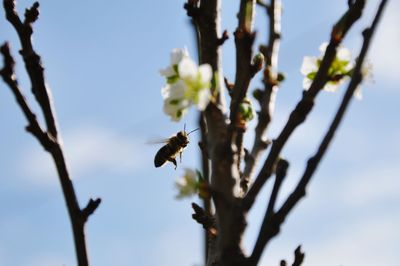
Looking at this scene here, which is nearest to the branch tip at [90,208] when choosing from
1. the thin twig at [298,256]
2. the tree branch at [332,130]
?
the tree branch at [332,130]

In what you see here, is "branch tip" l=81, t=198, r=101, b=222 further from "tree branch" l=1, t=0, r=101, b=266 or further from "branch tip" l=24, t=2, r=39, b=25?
"branch tip" l=24, t=2, r=39, b=25

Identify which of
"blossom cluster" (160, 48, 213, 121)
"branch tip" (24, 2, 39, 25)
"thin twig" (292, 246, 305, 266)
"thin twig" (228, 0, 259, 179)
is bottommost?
"thin twig" (292, 246, 305, 266)

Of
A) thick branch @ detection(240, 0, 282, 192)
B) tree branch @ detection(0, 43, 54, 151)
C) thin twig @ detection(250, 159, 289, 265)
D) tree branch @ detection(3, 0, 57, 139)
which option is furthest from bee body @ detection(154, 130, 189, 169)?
thin twig @ detection(250, 159, 289, 265)

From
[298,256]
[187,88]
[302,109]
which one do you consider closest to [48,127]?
[187,88]

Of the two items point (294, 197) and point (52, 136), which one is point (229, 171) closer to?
point (294, 197)

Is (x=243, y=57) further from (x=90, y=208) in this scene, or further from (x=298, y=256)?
(x=298, y=256)

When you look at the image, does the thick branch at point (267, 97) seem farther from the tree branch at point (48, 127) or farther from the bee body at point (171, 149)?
the bee body at point (171, 149)

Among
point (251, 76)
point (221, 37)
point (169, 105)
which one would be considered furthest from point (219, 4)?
point (169, 105)
